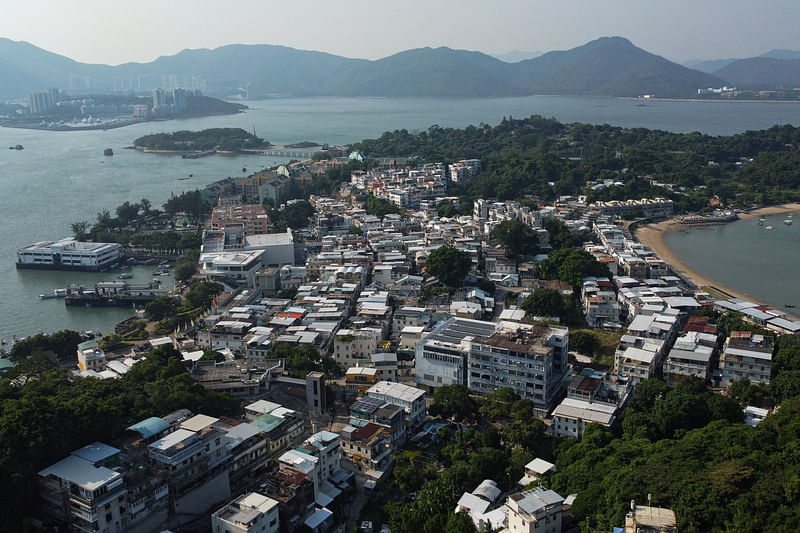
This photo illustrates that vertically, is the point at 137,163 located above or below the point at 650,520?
above

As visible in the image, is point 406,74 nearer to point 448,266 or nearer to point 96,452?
point 448,266

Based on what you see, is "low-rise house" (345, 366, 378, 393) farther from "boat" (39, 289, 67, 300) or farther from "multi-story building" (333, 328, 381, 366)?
"boat" (39, 289, 67, 300)

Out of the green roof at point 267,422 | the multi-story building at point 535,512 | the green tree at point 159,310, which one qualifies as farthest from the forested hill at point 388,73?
the multi-story building at point 535,512

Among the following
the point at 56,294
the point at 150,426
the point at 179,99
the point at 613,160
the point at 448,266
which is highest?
the point at 179,99

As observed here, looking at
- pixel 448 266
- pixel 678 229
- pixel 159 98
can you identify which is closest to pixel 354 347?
pixel 448 266

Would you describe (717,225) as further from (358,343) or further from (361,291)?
(358,343)

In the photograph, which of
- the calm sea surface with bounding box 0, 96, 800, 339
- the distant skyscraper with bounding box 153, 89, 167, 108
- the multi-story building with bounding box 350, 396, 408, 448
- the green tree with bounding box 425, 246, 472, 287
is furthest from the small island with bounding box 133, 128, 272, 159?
the multi-story building with bounding box 350, 396, 408, 448
